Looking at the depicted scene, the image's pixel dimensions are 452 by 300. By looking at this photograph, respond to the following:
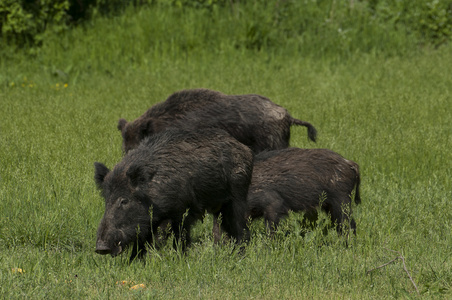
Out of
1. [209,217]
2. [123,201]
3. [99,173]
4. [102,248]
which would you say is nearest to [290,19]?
[209,217]

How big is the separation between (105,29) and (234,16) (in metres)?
3.04

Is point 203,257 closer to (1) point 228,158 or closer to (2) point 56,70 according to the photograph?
(1) point 228,158

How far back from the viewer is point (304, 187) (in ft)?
22.8

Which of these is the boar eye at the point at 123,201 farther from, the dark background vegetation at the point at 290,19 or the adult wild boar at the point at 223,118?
the dark background vegetation at the point at 290,19

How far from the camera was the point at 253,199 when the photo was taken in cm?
689

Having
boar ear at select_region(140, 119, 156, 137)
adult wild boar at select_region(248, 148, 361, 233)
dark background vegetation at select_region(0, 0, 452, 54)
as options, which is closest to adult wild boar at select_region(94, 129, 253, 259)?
adult wild boar at select_region(248, 148, 361, 233)

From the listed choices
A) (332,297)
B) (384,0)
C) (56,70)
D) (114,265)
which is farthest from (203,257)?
(384,0)

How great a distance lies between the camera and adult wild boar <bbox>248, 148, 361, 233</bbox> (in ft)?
22.6

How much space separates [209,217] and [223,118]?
4.78 feet

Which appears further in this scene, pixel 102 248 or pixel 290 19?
pixel 290 19

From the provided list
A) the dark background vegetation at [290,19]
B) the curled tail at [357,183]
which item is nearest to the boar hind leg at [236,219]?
the curled tail at [357,183]

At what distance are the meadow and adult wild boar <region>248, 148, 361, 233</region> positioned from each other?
24 cm

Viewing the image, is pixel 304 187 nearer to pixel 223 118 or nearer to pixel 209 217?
pixel 209 217

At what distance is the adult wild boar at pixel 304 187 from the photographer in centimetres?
688
